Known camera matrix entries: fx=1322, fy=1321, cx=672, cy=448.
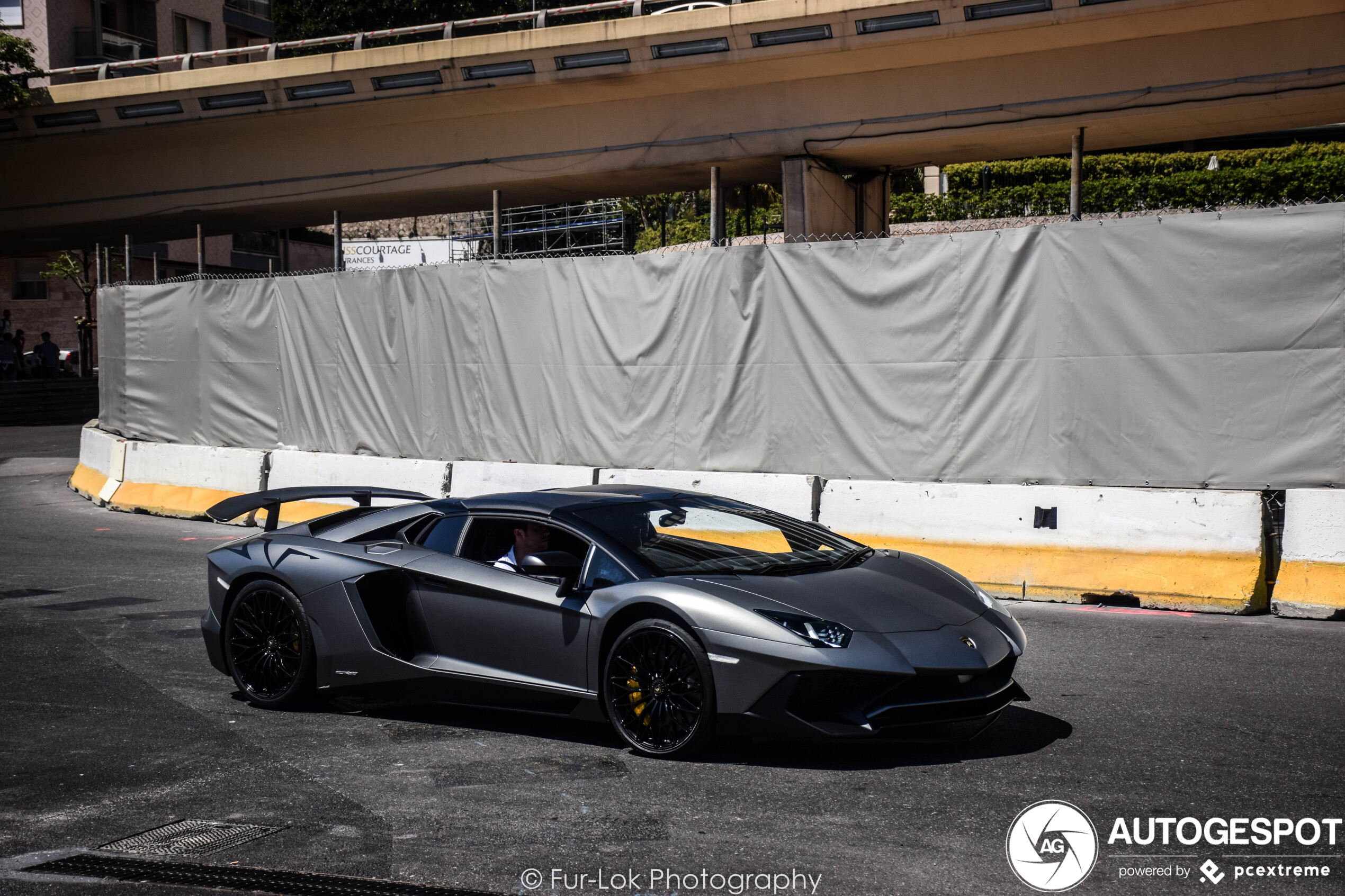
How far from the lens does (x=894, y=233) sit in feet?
110

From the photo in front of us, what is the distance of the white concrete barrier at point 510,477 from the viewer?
41.5 feet

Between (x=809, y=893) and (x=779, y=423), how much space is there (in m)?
7.55

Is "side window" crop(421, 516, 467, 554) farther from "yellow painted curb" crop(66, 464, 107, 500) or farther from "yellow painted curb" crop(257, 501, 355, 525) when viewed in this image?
"yellow painted curb" crop(66, 464, 107, 500)

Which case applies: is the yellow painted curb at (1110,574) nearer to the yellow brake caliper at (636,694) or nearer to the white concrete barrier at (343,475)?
the yellow brake caliper at (636,694)

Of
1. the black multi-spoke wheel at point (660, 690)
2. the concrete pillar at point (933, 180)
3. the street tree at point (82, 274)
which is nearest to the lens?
the black multi-spoke wheel at point (660, 690)

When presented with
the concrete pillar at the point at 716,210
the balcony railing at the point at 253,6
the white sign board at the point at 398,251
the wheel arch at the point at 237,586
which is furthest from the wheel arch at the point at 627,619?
the balcony railing at the point at 253,6

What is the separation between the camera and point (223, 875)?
4344 millimetres

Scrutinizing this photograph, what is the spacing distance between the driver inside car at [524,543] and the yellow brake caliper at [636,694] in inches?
33.4

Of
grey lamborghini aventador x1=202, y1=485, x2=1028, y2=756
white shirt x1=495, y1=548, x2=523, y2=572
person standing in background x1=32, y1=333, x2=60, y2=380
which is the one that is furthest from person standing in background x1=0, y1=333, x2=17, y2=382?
white shirt x1=495, y1=548, x2=523, y2=572

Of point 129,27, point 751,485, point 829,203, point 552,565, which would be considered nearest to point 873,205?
point 829,203

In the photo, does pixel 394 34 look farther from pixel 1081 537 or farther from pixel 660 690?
pixel 660 690

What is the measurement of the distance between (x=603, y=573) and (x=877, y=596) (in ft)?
4.08

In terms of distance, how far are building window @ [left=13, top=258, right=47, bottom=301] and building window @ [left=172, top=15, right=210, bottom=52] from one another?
1042cm

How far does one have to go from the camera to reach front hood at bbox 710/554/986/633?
5.60 metres
